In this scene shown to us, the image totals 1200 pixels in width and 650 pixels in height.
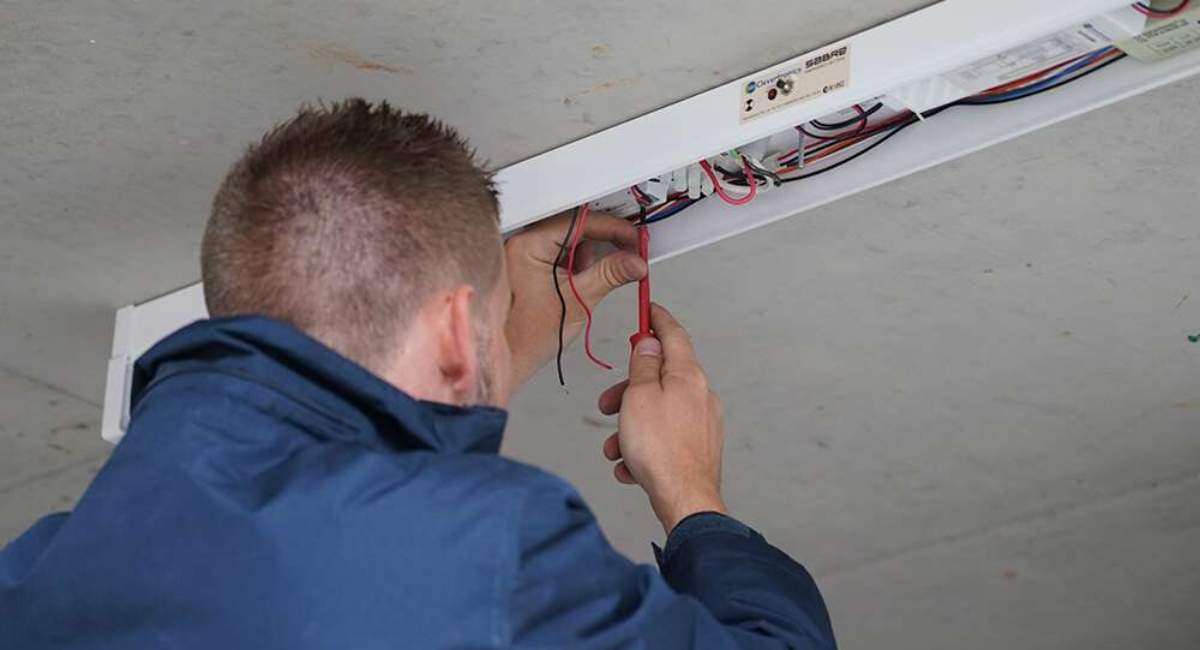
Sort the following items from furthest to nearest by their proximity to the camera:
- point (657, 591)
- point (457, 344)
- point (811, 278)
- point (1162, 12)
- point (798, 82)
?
point (811, 278) → point (798, 82) → point (1162, 12) → point (457, 344) → point (657, 591)

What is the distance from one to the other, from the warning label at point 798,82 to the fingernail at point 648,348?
0.89ft

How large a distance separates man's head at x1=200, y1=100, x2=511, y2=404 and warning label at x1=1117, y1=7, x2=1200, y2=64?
65 cm

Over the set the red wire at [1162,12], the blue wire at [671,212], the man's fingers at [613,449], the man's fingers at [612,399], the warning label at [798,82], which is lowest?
the man's fingers at [613,449]

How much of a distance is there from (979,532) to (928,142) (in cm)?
129

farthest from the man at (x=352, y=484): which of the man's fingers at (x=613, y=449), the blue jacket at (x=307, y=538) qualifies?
the man's fingers at (x=613, y=449)

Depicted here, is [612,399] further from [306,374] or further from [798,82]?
[306,374]

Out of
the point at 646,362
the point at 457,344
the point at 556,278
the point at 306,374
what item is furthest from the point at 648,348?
the point at 306,374

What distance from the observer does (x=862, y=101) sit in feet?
5.11

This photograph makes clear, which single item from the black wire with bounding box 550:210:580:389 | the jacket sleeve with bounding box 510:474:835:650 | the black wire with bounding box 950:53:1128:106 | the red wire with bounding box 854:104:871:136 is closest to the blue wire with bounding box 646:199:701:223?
the black wire with bounding box 550:210:580:389

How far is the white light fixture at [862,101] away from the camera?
1.49 meters

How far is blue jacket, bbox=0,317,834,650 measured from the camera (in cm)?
113

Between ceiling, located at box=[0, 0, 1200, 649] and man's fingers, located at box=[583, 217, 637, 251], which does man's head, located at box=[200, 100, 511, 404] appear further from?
man's fingers, located at box=[583, 217, 637, 251]

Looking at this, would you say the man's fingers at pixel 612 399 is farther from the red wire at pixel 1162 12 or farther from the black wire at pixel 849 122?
the red wire at pixel 1162 12

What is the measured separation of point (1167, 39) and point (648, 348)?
0.61 meters
